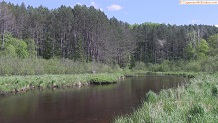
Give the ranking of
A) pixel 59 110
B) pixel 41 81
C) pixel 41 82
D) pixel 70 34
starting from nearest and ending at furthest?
pixel 59 110 → pixel 41 82 → pixel 41 81 → pixel 70 34

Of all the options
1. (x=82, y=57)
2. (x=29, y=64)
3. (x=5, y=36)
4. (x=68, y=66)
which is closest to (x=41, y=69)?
(x=29, y=64)

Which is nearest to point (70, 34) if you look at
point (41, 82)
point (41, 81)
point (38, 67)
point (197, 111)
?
point (38, 67)

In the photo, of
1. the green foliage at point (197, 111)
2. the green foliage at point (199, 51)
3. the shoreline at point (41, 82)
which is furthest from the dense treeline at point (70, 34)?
the green foliage at point (197, 111)

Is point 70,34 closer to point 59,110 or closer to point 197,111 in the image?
point 59,110

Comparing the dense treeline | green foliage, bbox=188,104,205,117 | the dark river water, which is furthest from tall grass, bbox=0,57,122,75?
green foliage, bbox=188,104,205,117

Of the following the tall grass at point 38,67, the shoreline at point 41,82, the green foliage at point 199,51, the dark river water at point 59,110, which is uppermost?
the green foliage at point 199,51

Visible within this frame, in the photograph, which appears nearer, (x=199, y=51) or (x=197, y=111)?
(x=197, y=111)

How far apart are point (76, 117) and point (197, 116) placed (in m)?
9.34

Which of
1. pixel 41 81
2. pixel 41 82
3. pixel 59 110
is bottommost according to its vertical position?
pixel 59 110

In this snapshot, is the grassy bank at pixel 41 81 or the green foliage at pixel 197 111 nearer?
the green foliage at pixel 197 111

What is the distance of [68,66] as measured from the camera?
49.0 metres

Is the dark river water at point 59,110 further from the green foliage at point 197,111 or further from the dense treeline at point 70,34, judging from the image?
the dense treeline at point 70,34

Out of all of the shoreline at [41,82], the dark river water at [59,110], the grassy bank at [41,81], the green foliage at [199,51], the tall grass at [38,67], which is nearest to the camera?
the dark river water at [59,110]

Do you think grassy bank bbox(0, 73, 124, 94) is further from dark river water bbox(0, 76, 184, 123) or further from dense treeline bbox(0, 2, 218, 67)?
dense treeline bbox(0, 2, 218, 67)
